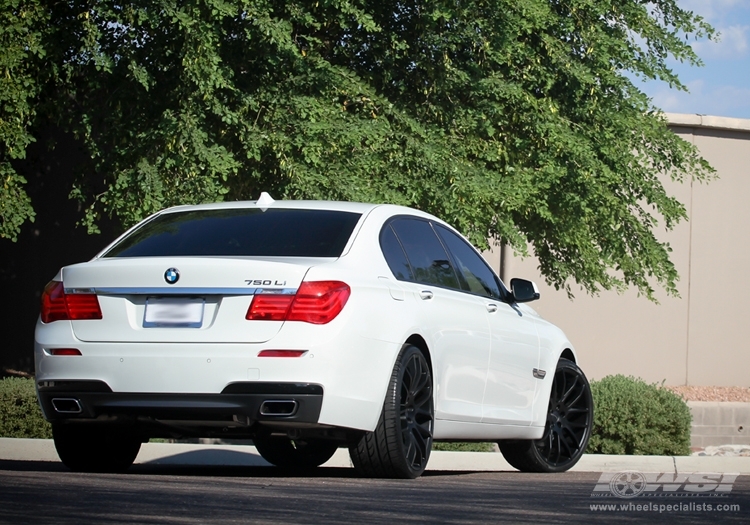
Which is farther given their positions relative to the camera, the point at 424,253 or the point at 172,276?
the point at 424,253

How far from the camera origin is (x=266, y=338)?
6609 mm

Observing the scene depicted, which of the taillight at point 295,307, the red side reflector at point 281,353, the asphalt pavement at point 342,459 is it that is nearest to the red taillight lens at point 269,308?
the taillight at point 295,307

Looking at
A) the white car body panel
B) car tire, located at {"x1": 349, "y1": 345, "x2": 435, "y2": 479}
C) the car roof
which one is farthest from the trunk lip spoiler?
the car roof

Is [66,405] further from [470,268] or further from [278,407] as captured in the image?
[470,268]

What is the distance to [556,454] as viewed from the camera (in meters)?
9.47

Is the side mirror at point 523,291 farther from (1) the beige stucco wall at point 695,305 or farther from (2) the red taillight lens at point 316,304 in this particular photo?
(1) the beige stucco wall at point 695,305

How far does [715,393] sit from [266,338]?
17.6m

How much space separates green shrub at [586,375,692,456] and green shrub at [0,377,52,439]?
18.0ft

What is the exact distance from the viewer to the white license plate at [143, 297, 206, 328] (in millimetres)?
6723

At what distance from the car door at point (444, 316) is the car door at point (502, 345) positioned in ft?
0.40

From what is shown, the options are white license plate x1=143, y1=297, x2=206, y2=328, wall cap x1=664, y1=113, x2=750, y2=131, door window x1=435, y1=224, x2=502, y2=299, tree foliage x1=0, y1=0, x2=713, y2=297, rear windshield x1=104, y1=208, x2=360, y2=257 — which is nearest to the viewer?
white license plate x1=143, y1=297, x2=206, y2=328

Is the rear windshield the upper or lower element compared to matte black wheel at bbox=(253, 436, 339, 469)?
upper

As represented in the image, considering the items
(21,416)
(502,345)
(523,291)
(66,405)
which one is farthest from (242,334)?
(21,416)

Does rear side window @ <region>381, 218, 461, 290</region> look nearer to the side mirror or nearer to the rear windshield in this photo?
the rear windshield
